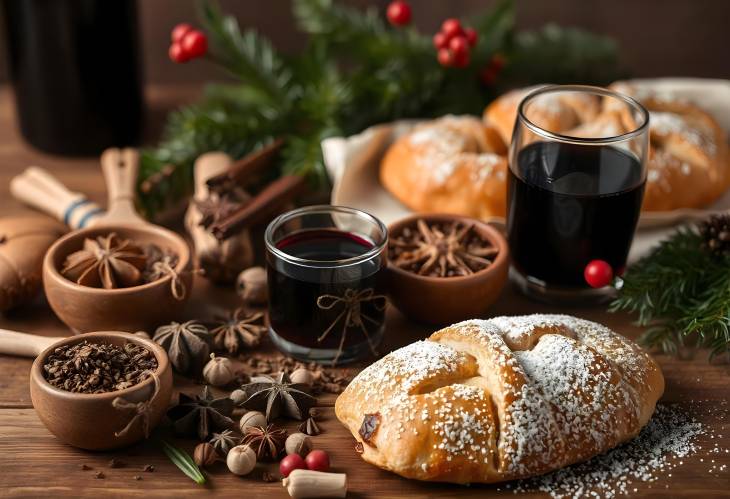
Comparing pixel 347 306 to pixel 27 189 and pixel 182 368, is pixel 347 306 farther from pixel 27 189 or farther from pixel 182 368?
pixel 27 189

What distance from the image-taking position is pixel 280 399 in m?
1.61

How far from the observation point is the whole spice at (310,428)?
158 centimetres

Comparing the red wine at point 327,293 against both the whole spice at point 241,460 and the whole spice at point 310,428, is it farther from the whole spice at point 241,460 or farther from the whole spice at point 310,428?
the whole spice at point 241,460

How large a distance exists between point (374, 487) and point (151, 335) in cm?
54

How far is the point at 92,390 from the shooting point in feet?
4.82

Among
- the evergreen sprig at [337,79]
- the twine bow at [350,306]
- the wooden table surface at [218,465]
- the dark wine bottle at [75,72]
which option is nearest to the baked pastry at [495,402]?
the wooden table surface at [218,465]

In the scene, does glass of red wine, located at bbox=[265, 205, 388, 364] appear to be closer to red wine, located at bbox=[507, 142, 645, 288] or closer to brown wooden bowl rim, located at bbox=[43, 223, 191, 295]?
brown wooden bowl rim, located at bbox=[43, 223, 191, 295]

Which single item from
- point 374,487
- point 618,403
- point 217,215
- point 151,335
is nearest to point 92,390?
point 151,335

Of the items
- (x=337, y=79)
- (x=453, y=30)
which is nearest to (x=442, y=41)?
(x=453, y=30)

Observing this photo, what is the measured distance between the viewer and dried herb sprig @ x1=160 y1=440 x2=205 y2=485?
1465 mm

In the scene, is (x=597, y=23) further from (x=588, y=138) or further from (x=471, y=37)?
(x=588, y=138)

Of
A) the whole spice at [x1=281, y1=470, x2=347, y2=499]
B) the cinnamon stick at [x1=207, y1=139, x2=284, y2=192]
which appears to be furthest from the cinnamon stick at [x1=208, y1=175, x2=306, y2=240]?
the whole spice at [x1=281, y1=470, x2=347, y2=499]

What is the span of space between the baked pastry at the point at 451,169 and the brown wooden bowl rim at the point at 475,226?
98mm

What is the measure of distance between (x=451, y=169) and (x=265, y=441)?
0.75 meters
